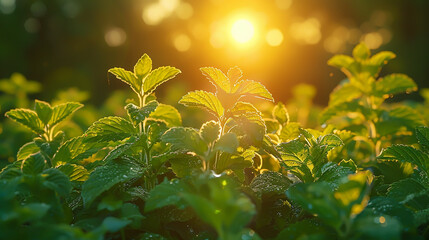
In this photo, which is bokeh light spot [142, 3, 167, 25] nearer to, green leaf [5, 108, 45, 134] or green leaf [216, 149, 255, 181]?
green leaf [5, 108, 45, 134]

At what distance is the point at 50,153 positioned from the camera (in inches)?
64.1

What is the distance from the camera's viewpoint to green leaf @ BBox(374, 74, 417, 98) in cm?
236

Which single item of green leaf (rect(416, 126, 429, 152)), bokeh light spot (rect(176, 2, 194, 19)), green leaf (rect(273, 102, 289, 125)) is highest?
bokeh light spot (rect(176, 2, 194, 19))

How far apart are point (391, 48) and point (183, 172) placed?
23489 mm

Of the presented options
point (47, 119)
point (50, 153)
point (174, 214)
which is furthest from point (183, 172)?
point (47, 119)

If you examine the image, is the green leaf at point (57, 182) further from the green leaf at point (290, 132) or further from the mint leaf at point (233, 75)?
the green leaf at point (290, 132)

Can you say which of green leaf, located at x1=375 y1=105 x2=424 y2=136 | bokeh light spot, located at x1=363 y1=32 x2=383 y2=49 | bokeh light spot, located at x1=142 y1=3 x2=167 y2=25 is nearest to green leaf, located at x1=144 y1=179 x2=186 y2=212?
green leaf, located at x1=375 y1=105 x2=424 y2=136

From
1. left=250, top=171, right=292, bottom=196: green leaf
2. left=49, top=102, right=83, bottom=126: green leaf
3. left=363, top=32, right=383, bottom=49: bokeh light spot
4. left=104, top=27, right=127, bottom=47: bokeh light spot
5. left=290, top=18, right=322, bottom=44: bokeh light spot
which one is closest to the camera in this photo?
left=250, top=171, right=292, bottom=196: green leaf

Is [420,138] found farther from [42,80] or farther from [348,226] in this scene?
[42,80]

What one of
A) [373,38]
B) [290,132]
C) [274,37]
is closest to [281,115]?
[290,132]

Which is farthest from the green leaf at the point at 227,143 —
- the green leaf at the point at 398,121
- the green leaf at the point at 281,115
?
the green leaf at the point at 398,121

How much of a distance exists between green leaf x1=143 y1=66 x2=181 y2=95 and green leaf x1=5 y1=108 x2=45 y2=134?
18.2 inches

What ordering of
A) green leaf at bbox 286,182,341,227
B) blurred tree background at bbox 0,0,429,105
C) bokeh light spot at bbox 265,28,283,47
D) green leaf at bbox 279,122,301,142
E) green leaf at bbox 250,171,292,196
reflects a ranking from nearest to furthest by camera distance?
green leaf at bbox 286,182,341,227 → green leaf at bbox 250,171,292,196 → green leaf at bbox 279,122,301,142 → blurred tree background at bbox 0,0,429,105 → bokeh light spot at bbox 265,28,283,47

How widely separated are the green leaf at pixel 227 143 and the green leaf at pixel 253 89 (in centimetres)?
27
